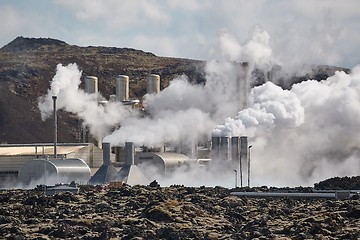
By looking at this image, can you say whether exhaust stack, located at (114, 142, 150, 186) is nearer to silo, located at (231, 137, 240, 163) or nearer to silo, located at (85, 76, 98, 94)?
silo, located at (231, 137, 240, 163)

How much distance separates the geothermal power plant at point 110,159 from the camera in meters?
117

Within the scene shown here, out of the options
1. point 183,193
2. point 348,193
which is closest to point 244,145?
point 183,193

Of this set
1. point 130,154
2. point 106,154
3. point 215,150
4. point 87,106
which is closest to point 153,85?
point 87,106

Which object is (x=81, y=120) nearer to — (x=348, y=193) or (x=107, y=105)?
(x=107, y=105)

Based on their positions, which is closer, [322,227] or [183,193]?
[322,227]

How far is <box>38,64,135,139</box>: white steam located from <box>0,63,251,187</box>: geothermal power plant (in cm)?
137

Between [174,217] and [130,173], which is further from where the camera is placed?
[130,173]

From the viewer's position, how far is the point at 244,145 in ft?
429

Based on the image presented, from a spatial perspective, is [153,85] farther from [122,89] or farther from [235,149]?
[235,149]

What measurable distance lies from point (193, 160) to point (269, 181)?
1138 centimetres

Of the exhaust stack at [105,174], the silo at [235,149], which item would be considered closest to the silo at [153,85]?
the silo at [235,149]

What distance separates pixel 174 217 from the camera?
65.1 meters

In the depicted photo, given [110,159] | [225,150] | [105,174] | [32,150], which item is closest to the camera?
[105,174]

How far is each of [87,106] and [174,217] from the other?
82122mm
